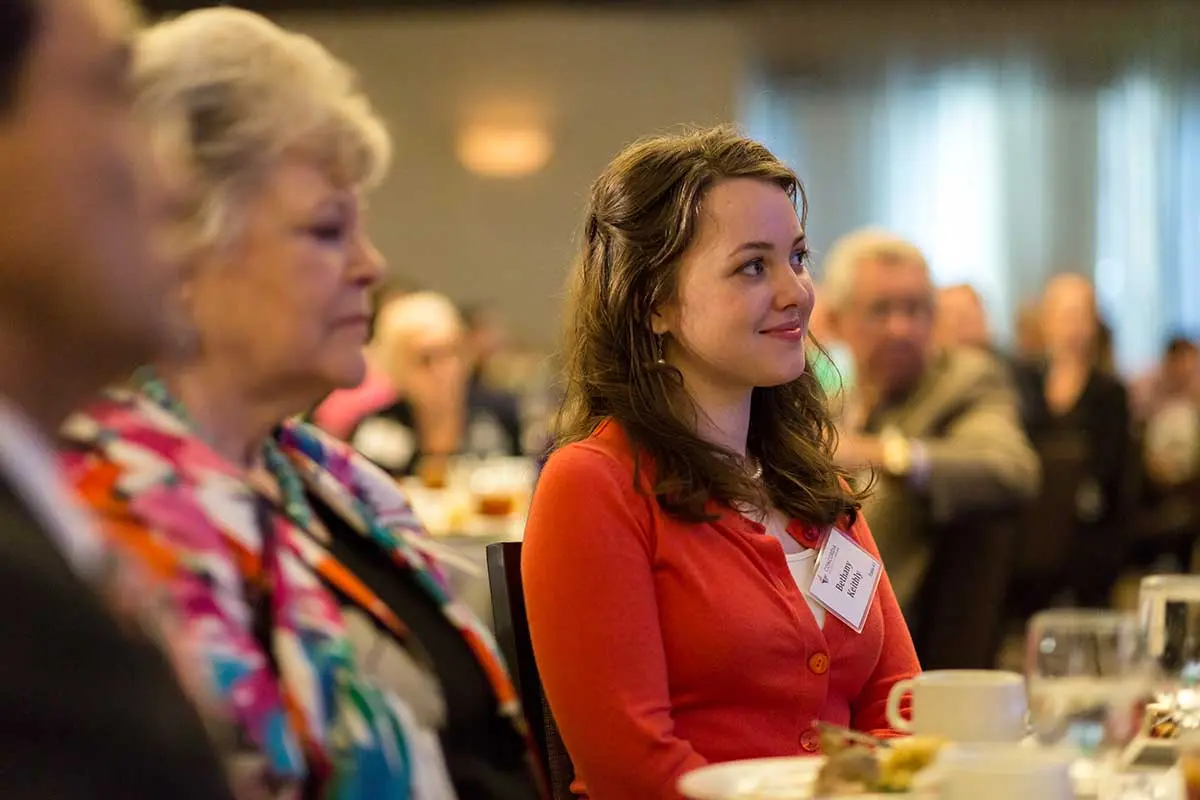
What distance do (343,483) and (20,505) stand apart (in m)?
0.84

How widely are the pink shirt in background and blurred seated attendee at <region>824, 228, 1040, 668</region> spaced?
2039mm

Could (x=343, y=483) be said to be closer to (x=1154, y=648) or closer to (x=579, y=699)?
(x=579, y=699)

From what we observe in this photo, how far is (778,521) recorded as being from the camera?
6.29 feet

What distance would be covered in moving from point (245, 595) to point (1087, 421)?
20.4 ft

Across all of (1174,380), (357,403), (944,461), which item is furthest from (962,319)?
(944,461)

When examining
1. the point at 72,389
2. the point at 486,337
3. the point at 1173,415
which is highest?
the point at 72,389

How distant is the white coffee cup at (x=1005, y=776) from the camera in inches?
45.7

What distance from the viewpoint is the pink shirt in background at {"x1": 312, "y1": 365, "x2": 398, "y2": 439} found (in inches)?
219

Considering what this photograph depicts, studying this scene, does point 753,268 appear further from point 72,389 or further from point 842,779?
point 72,389

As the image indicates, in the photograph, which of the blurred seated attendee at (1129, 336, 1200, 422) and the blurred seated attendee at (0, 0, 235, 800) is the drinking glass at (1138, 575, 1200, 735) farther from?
the blurred seated attendee at (1129, 336, 1200, 422)

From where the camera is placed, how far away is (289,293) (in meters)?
1.36

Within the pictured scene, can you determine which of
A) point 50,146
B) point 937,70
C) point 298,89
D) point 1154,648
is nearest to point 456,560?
point 298,89

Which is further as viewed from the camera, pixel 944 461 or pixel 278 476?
pixel 944 461

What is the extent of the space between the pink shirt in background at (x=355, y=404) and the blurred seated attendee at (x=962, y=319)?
2.54m
